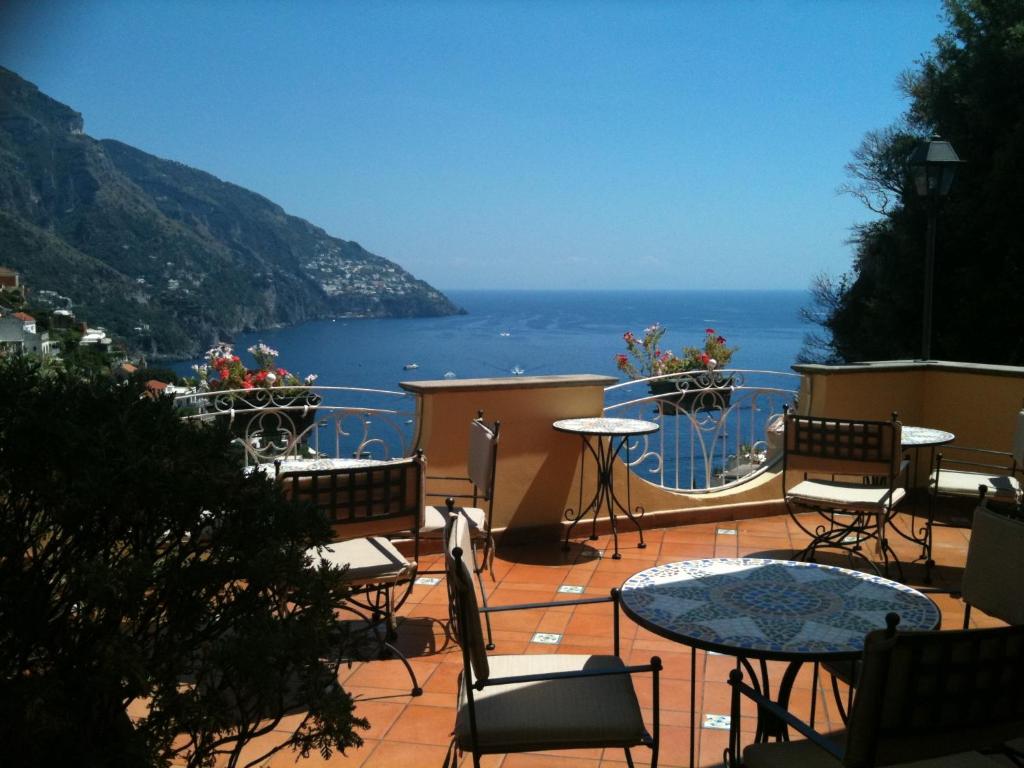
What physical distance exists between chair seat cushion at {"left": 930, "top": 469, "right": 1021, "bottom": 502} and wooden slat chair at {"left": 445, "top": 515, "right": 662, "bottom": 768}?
3072 mm

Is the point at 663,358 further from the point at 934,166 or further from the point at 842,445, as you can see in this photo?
the point at 842,445

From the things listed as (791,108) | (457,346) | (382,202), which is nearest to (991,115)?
(791,108)

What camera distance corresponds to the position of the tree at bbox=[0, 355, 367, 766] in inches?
53.4

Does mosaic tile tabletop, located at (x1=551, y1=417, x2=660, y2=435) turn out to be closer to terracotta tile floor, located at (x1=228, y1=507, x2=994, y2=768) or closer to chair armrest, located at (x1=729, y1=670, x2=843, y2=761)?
terracotta tile floor, located at (x1=228, y1=507, x2=994, y2=768)

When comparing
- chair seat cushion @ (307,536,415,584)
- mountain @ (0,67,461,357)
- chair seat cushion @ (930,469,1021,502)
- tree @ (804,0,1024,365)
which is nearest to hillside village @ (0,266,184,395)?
chair seat cushion @ (307,536,415,584)

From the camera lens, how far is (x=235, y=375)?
20.0 ft

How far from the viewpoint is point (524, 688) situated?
89.5 inches

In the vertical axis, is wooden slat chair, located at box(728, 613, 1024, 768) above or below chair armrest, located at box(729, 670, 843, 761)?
above

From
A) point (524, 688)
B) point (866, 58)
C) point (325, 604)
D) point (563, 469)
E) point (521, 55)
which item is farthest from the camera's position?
point (521, 55)

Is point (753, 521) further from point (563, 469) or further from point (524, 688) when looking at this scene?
point (524, 688)

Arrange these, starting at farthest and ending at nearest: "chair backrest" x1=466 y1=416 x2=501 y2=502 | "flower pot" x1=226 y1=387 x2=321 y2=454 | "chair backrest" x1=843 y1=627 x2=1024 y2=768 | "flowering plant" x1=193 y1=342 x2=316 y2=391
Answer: "flowering plant" x1=193 y1=342 x2=316 y2=391, "flower pot" x1=226 y1=387 x2=321 y2=454, "chair backrest" x1=466 y1=416 x2=501 y2=502, "chair backrest" x1=843 y1=627 x2=1024 y2=768

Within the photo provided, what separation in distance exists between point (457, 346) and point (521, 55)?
118ft

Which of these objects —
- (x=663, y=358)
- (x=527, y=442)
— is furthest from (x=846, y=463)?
(x=663, y=358)

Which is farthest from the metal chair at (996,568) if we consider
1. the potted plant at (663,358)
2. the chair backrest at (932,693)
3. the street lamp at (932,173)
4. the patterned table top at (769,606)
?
the potted plant at (663,358)
